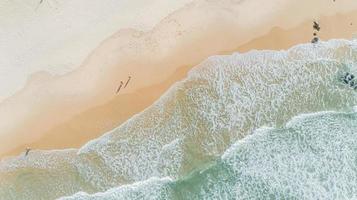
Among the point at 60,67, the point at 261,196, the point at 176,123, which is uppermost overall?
the point at 60,67

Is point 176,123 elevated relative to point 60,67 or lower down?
lower down

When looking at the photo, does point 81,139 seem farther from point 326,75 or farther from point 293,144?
point 326,75

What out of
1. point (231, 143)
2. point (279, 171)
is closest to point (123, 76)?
point (231, 143)

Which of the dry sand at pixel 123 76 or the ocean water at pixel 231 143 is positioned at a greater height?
the dry sand at pixel 123 76

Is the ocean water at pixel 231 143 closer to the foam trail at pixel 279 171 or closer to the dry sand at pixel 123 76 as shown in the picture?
the foam trail at pixel 279 171

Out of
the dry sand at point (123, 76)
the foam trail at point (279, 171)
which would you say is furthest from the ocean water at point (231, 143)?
the dry sand at point (123, 76)

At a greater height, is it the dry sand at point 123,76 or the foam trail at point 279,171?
the dry sand at point 123,76

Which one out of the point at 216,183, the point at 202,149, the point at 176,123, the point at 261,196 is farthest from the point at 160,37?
the point at 261,196
